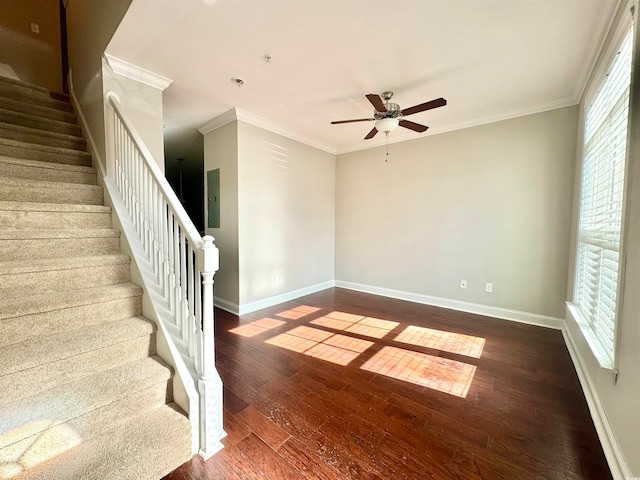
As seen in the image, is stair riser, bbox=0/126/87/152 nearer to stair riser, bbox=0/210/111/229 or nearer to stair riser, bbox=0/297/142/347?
stair riser, bbox=0/210/111/229

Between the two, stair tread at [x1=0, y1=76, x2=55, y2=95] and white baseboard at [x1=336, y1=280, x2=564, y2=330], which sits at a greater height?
stair tread at [x1=0, y1=76, x2=55, y2=95]

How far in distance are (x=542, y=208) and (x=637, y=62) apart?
2101 millimetres

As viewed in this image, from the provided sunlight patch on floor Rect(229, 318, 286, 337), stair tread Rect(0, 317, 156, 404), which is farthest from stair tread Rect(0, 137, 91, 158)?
sunlight patch on floor Rect(229, 318, 286, 337)

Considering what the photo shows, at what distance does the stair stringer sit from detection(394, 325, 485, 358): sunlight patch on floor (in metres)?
2.03

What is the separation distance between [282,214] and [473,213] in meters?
2.72

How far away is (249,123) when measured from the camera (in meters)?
3.56

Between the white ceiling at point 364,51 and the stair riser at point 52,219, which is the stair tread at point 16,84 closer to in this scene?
the white ceiling at point 364,51

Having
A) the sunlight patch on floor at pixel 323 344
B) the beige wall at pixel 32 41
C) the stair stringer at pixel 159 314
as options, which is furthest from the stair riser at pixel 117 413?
the beige wall at pixel 32 41

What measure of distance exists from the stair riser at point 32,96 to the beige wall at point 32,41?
1334mm

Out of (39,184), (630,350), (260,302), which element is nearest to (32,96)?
(39,184)

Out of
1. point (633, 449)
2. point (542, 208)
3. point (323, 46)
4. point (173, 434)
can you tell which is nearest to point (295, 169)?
point (323, 46)

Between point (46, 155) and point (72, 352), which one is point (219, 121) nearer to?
point (46, 155)

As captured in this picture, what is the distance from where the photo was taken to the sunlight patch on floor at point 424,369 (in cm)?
202

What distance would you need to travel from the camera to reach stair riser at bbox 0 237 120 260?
5.56ft
